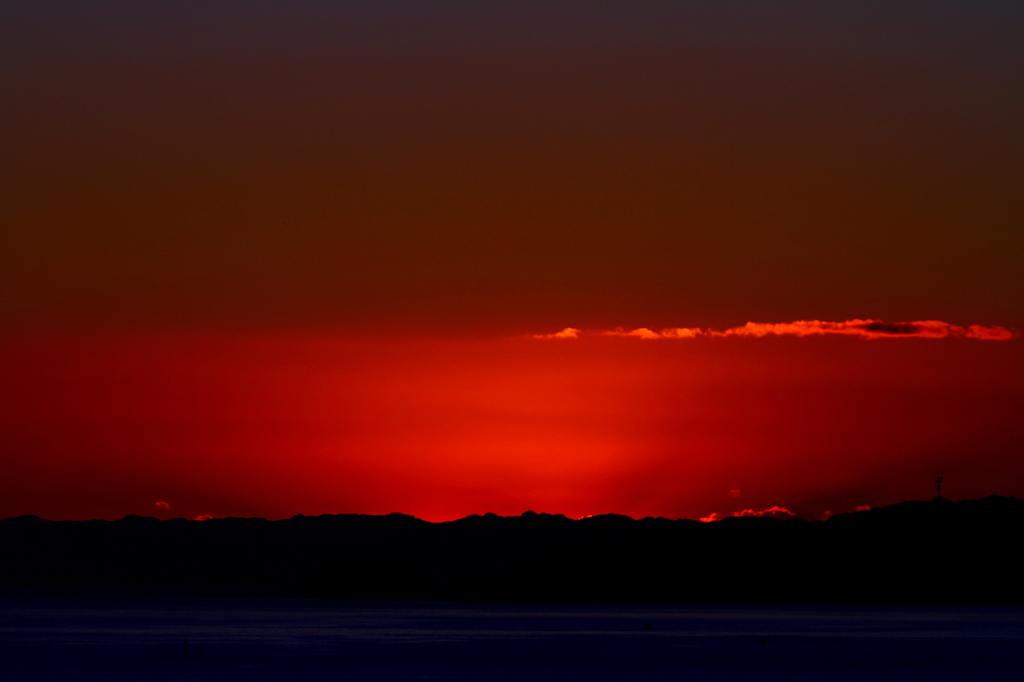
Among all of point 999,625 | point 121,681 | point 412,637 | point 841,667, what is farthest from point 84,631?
point 999,625

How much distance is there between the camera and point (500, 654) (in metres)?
114

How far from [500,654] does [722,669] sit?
2212 cm

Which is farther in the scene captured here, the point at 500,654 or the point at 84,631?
the point at 84,631

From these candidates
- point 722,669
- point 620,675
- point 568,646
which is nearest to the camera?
point 620,675

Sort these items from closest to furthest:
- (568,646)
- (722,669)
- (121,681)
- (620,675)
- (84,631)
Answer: (121,681)
(620,675)
(722,669)
(568,646)
(84,631)

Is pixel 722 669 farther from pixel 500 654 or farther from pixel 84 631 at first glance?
pixel 84 631

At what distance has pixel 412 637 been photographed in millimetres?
145625

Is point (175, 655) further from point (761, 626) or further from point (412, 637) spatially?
point (761, 626)

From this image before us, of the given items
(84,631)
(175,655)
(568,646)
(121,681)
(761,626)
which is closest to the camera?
(121,681)

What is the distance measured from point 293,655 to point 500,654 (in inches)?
671

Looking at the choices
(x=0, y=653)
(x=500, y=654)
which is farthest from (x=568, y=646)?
(x=0, y=653)

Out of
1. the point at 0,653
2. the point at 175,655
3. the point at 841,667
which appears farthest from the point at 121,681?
the point at 841,667

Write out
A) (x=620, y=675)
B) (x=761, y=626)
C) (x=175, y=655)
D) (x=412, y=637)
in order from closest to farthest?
(x=620, y=675) < (x=175, y=655) < (x=412, y=637) < (x=761, y=626)

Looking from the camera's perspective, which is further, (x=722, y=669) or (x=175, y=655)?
(x=175, y=655)
